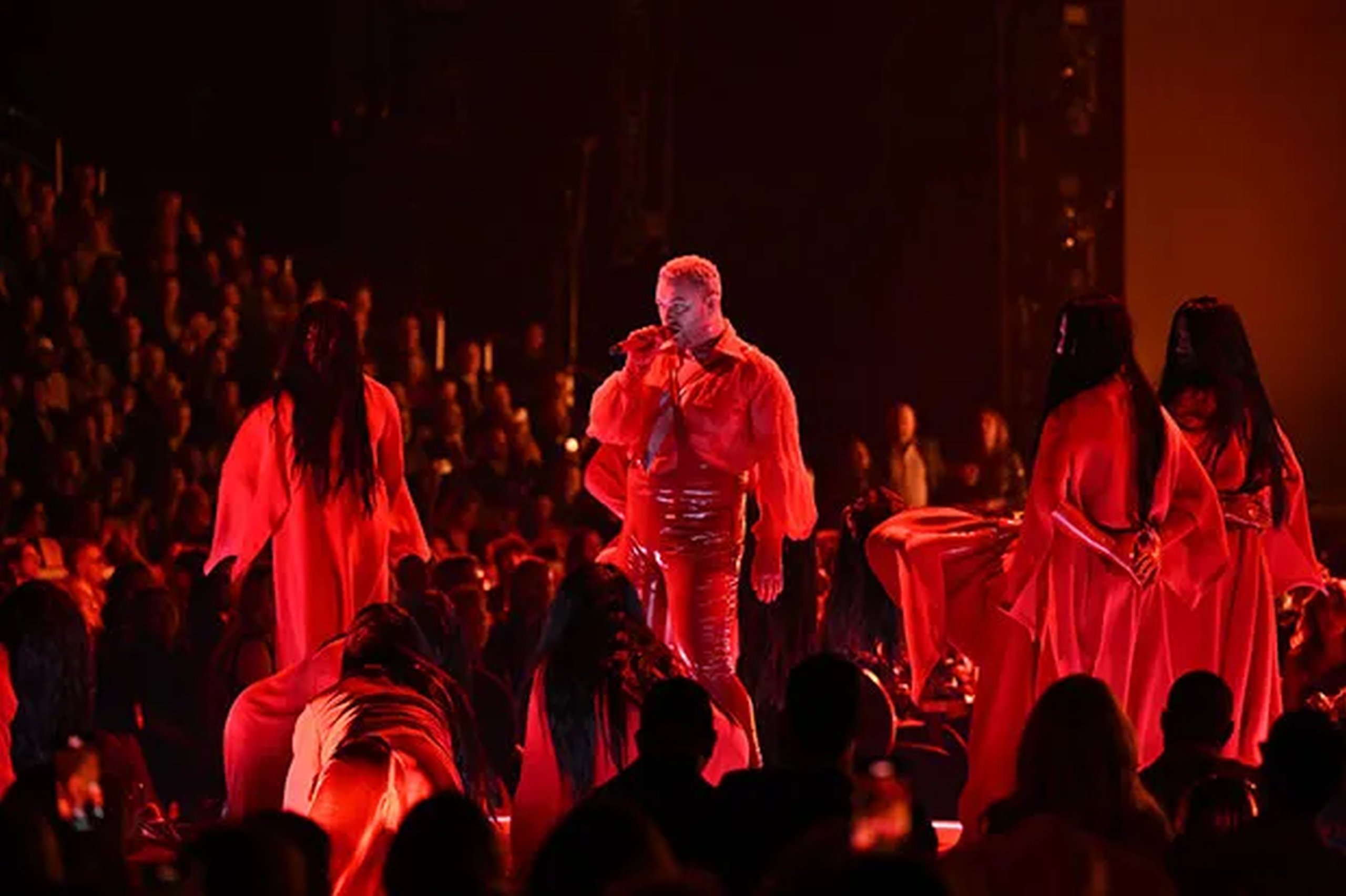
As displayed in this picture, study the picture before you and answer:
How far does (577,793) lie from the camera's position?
24.6 ft

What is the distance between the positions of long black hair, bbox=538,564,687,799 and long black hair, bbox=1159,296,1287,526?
2513 mm

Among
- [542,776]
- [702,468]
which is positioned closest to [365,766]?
[542,776]

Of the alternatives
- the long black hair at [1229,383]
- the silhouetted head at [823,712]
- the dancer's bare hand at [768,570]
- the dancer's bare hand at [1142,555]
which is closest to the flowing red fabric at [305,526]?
the dancer's bare hand at [768,570]

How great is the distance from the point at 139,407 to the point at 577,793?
9897mm

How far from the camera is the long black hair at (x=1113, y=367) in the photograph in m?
8.97

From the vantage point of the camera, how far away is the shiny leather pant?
989cm

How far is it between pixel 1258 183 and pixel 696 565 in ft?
35.8

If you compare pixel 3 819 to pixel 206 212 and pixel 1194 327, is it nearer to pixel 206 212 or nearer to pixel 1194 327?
pixel 1194 327

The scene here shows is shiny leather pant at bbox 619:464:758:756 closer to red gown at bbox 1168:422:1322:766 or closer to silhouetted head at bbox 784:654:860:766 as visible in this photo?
red gown at bbox 1168:422:1322:766

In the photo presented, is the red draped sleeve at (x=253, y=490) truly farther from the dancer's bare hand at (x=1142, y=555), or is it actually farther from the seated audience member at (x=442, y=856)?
the seated audience member at (x=442, y=856)

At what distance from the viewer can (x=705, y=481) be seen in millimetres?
9992

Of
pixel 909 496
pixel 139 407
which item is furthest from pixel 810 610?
pixel 909 496

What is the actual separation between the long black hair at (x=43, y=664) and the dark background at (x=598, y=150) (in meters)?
12.9

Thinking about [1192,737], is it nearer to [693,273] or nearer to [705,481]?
[705,481]
